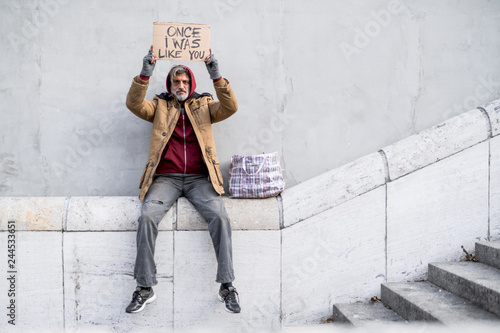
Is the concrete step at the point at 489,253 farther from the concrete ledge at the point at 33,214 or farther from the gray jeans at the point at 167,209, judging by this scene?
the concrete ledge at the point at 33,214

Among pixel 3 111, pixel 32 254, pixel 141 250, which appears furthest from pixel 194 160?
pixel 3 111

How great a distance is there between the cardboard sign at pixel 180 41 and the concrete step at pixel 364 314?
8.35ft

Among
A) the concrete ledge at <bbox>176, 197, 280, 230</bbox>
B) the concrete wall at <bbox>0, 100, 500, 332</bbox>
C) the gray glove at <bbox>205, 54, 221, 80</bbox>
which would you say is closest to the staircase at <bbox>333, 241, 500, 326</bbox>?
the concrete wall at <bbox>0, 100, 500, 332</bbox>

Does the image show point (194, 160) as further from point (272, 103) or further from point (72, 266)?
point (72, 266)

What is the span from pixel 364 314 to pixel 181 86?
2.65 metres

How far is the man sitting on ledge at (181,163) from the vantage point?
127 inches

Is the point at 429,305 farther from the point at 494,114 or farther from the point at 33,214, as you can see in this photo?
the point at 33,214

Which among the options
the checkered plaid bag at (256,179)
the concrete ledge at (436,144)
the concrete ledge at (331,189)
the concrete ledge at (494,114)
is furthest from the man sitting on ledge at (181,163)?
the concrete ledge at (494,114)

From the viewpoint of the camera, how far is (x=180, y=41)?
3.26m

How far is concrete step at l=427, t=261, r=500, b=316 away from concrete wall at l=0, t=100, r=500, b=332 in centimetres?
18

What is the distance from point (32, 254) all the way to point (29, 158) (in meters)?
1.03

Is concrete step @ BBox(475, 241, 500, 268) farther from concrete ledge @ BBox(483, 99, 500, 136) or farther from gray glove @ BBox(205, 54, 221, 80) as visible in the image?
gray glove @ BBox(205, 54, 221, 80)

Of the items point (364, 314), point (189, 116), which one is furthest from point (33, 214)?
point (364, 314)

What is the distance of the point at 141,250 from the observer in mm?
3182
